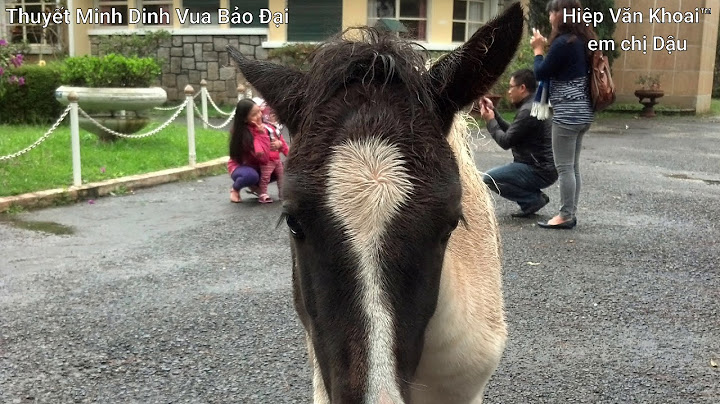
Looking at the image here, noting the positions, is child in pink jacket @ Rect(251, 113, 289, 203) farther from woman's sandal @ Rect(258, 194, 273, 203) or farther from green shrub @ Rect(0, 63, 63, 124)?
green shrub @ Rect(0, 63, 63, 124)

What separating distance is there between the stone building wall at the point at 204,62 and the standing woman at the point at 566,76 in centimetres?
1569

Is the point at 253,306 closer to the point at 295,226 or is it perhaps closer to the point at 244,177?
the point at 295,226

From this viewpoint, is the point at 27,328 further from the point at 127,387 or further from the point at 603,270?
the point at 603,270

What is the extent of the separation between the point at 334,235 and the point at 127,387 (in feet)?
8.61

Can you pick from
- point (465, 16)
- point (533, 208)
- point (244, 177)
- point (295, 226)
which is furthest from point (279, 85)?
point (465, 16)

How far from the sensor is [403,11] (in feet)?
70.8

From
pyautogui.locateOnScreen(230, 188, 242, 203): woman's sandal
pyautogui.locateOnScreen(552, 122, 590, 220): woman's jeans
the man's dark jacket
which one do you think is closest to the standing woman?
pyautogui.locateOnScreen(552, 122, 590, 220): woman's jeans

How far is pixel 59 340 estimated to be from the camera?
4570mm

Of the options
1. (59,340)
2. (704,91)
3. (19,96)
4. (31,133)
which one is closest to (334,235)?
(59,340)

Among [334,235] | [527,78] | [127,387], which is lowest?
[127,387]

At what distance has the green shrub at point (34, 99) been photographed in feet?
49.6

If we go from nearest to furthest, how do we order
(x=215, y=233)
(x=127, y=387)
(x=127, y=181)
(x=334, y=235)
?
1. (x=334, y=235)
2. (x=127, y=387)
3. (x=215, y=233)
4. (x=127, y=181)

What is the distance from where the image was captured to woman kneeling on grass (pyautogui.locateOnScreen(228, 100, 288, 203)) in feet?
29.2

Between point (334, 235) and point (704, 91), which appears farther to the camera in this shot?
point (704, 91)
